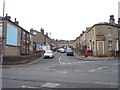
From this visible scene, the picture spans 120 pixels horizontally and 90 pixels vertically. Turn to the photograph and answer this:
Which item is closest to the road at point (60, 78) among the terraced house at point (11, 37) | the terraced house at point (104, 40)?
the terraced house at point (11, 37)

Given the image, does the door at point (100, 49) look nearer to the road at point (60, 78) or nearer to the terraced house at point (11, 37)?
the terraced house at point (11, 37)

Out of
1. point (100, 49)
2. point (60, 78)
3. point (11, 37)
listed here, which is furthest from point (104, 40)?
point (60, 78)

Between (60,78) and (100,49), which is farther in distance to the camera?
(100,49)

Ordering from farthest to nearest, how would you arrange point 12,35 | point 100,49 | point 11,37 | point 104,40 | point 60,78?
1. point 12,35
2. point 104,40
3. point 11,37
4. point 100,49
5. point 60,78

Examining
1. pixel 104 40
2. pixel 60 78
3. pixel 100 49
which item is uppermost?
pixel 104 40

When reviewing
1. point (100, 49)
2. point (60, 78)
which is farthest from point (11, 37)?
point (60, 78)

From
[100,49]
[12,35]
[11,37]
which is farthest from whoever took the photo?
[12,35]

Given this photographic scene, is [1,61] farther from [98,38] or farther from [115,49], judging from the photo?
[115,49]

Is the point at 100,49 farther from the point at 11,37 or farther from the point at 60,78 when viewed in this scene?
the point at 60,78

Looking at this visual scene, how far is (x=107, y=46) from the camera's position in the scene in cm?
3459

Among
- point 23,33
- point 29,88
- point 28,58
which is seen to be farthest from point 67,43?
point 29,88

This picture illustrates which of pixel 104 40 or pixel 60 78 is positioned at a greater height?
pixel 104 40

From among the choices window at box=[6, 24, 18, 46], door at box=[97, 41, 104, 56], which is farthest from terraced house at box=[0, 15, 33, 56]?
door at box=[97, 41, 104, 56]

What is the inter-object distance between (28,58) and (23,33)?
56.4 ft
